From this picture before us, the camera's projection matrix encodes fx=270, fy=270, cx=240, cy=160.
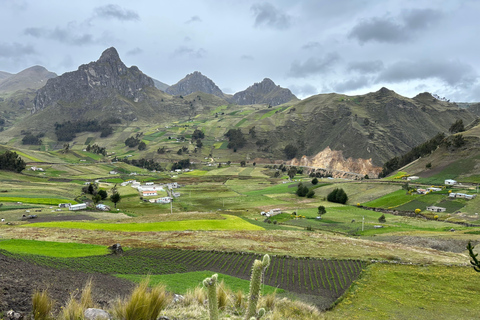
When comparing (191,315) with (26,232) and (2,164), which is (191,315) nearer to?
(26,232)

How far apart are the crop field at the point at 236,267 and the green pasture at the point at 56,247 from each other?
8.88 feet

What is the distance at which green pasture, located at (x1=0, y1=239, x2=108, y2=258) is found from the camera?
2636cm

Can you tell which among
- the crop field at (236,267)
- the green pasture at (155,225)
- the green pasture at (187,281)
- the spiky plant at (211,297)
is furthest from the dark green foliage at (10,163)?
the spiky plant at (211,297)

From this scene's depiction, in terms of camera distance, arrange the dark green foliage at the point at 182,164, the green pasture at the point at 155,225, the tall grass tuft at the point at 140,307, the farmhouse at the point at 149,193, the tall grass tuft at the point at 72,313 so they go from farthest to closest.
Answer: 1. the dark green foliage at the point at 182,164
2. the farmhouse at the point at 149,193
3. the green pasture at the point at 155,225
4. the tall grass tuft at the point at 140,307
5. the tall grass tuft at the point at 72,313

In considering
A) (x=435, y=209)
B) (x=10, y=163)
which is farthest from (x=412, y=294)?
(x=10, y=163)

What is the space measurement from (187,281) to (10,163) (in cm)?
12442

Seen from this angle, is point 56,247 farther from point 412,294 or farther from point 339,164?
point 339,164

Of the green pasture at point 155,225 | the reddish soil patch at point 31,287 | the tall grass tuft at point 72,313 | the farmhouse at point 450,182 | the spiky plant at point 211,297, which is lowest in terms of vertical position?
the green pasture at point 155,225

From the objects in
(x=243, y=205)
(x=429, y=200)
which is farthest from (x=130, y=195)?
(x=429, y=200)

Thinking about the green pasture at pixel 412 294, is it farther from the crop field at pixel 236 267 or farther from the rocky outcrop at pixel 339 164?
the rocky outcrop at pixel 339 164

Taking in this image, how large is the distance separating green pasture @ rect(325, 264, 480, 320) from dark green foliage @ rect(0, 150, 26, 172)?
433 feet

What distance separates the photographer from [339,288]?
23.9 meters

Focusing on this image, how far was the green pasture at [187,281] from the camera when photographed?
18344 millimetres

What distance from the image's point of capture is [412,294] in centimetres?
2258
